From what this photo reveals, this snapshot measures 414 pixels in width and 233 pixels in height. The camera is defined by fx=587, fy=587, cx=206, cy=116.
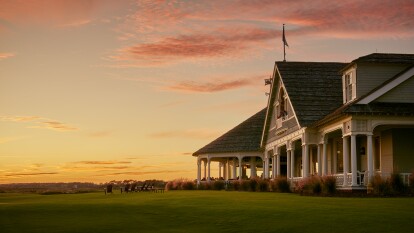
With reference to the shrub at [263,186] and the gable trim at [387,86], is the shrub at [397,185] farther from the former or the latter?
the shrub at [263,186]

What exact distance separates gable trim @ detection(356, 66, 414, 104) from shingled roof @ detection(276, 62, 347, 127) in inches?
226

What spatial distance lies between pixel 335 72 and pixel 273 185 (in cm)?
883

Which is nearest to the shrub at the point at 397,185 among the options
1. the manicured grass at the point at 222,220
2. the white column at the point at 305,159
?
the manicured grass at the point at 222,220

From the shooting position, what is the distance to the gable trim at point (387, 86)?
29.2 m

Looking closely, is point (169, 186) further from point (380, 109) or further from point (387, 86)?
point (380, 109)

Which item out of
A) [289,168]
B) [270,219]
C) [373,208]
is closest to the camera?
[270,219]

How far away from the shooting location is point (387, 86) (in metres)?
29.6

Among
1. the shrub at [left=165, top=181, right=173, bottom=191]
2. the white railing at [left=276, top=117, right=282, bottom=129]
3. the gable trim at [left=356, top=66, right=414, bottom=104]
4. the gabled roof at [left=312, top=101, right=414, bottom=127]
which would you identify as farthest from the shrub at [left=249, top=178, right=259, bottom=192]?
the shrub at [left=165, top=181, right=173, bottom=191]

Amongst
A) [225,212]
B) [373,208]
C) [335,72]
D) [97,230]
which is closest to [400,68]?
[335,72]

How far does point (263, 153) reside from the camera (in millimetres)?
53812

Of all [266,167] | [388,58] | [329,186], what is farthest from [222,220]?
[266,167]

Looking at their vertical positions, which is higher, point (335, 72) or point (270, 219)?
point (335, 72)

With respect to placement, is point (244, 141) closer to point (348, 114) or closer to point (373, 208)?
point (348, 114)

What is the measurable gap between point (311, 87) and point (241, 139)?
18675 mm
